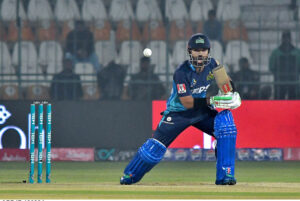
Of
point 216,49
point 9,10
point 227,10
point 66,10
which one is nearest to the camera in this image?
point 216,49

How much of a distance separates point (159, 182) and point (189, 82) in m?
1.81

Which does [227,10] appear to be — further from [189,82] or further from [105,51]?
[189,82]

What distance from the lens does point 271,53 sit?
13852 mm

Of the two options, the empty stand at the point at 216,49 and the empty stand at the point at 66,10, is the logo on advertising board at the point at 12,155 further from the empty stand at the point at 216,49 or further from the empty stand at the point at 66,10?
the empty stand at the point at 216,49

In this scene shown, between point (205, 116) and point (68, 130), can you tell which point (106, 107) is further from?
point (205, 116)

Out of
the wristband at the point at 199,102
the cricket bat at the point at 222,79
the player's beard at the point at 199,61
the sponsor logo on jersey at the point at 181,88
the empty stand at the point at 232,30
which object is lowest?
the wristband at the point at 199,102

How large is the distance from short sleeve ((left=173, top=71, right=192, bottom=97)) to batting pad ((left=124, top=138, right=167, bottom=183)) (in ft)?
1.77

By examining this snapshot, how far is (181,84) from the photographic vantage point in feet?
26.7

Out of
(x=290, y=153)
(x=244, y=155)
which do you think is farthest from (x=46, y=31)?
(x=290, y=153)

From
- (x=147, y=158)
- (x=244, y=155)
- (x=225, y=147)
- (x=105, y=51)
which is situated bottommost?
(x=244, y=155)

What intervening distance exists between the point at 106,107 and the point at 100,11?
2687 mm

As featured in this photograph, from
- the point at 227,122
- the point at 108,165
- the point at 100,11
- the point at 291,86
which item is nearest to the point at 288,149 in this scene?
the point at 291,86

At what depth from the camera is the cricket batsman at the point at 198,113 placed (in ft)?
26.4

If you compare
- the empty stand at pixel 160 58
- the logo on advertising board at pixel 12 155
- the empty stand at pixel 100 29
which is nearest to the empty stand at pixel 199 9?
the empty stand at pixel 160 58
